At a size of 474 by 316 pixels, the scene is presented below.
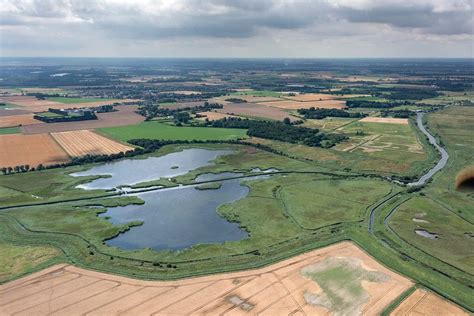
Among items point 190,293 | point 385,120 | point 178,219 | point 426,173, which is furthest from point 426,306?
point 385,120

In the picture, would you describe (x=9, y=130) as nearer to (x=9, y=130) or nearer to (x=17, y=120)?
(x=9, y=130)

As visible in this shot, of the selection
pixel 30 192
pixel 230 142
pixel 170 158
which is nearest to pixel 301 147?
pixel 230 142

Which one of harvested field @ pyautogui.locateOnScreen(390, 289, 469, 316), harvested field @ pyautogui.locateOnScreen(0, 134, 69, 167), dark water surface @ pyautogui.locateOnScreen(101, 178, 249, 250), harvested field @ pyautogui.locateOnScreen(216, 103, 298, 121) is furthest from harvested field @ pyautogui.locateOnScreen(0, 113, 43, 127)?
harvested field @ pyautogui.locateOnScreen(390, 289, 469, 316)

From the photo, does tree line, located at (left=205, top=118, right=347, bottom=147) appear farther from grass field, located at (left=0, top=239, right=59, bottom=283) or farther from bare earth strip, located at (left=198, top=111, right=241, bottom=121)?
grass field, located at (left=0, top=239, right=59, bottom=283)

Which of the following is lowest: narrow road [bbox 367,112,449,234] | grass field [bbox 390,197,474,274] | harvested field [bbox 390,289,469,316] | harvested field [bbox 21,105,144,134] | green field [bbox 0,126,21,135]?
harvested field [bbox 390,289,469,316]

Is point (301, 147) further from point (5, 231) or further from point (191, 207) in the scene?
point (5, 231)

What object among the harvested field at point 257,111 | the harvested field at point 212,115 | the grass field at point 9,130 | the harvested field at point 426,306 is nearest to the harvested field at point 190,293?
the harvested field at point 426,306
